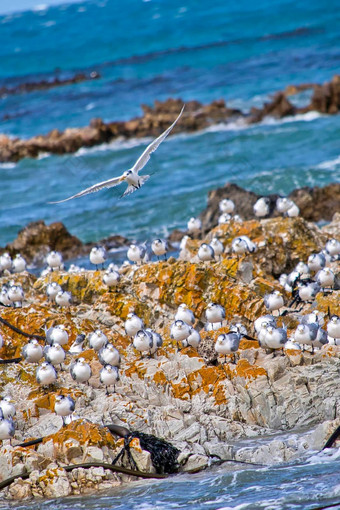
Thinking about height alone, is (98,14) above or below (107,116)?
above

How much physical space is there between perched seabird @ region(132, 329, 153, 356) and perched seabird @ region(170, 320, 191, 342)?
29 cm

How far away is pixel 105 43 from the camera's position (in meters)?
66.1

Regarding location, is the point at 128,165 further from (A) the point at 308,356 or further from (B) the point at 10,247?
(A) the point at 308,356

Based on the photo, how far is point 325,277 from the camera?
457 inches

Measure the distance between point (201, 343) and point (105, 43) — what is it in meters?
59.3

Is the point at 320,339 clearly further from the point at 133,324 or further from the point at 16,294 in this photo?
the point at 16,294

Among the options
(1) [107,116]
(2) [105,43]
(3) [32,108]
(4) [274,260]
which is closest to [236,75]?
(1) [107,116]

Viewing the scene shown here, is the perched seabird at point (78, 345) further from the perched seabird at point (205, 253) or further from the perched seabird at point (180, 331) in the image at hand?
the perched seabird at point (205, 253)

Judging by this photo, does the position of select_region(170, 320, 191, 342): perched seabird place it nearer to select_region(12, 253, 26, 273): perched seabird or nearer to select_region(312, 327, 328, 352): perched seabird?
select_region(312, 327, 328, 352): perched seabird

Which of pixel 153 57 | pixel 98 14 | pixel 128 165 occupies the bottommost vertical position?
pixel 128 165

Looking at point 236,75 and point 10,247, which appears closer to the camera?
point 10,247

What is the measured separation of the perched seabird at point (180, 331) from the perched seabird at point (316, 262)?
10.9ft

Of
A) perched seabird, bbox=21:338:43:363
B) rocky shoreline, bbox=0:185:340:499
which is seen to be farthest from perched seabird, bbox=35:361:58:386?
perched seabird, bbox=21:338:43:363

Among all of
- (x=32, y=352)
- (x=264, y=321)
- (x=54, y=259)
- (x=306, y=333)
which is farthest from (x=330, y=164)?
(x=32, y=352)
